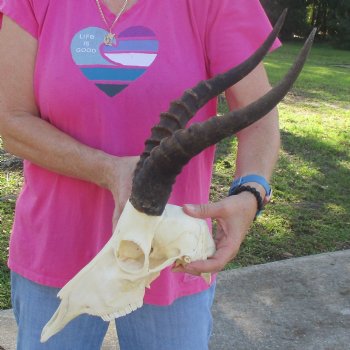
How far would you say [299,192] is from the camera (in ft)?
20.4


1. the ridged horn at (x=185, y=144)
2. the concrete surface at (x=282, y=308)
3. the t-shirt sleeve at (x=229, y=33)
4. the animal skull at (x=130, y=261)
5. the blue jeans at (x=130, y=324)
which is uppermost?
the t-shirt sleeve at (x=229, y=33)

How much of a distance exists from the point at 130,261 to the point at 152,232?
12cm

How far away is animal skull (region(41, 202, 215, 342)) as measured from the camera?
62.8 inches

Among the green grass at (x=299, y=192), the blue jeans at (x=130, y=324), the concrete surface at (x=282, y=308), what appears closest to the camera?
the blue jeans at (x=130, y=324)

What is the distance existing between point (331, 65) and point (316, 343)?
671 inches

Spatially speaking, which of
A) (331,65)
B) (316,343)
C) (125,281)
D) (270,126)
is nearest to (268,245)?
(316,343)

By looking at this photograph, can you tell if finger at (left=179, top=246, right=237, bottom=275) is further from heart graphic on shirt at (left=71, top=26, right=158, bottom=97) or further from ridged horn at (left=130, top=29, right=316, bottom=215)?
heart graphic on shirt at (left=71, top=26, right=158, bottom=97)

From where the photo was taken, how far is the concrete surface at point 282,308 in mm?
3646

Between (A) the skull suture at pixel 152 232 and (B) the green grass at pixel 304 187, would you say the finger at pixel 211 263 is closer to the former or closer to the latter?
(A) the skull suture at pixel 152 232

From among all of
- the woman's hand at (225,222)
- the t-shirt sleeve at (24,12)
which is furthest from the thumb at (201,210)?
the t-shirt sleeve at (24,12)

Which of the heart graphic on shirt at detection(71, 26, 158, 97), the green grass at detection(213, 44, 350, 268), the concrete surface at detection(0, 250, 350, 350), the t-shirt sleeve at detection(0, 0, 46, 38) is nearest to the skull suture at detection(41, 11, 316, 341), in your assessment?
the heart graphic on shirt at detection(71, 26, 158, 97)

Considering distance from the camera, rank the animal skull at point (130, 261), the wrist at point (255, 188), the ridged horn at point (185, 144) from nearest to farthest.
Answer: the ridged horn at point (185, 144), the animal skull at point (130, 261), the wrist at point (255, 188)

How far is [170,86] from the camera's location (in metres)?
1.83

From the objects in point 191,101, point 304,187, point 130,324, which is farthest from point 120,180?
point 304,187
